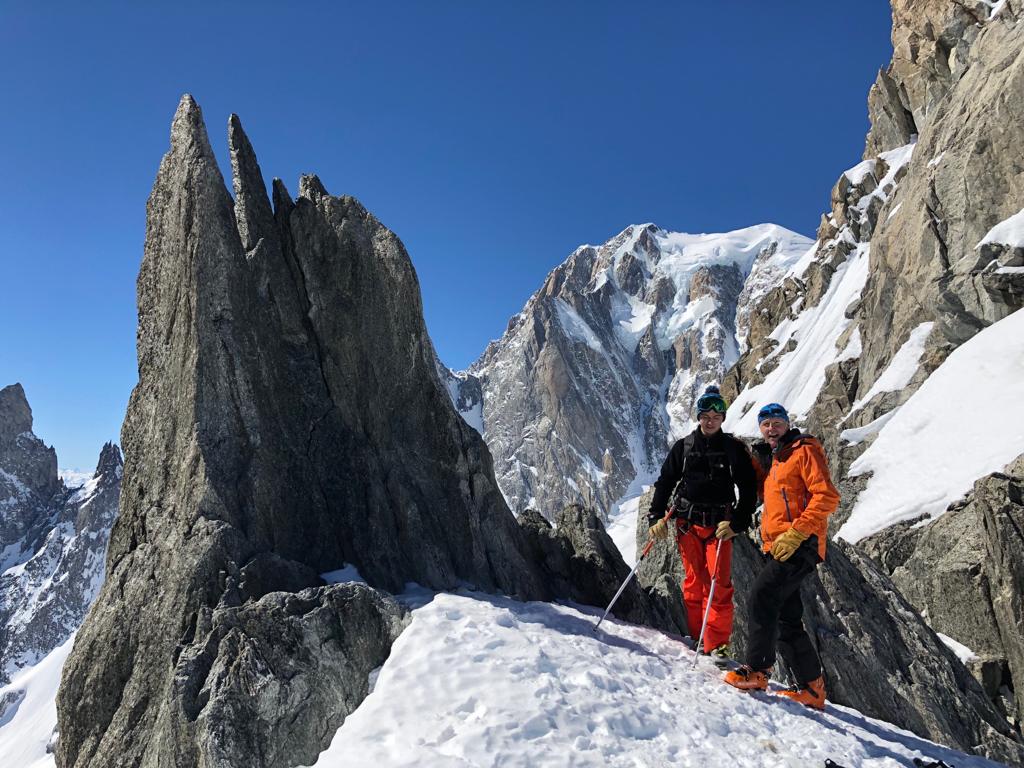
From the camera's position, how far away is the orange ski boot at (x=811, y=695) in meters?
9.05

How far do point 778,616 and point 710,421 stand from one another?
3072 millimetres

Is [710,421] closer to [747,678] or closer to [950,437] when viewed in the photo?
[747,678]


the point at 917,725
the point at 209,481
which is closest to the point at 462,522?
the point at 209,481

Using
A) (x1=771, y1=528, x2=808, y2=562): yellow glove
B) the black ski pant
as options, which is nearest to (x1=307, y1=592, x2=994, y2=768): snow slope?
the black ski pant

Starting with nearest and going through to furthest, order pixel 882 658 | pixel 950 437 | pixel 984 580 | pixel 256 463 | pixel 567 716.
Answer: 1. pixel 567 716
2. pixel 256 463
3. pixel 882 658
4. pixel 984 580
5. pixel 950 437

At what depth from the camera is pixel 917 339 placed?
44969 mm

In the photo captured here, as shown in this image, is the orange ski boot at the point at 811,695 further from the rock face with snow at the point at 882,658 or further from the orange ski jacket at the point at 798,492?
the rock face with snow at the point at 882,658

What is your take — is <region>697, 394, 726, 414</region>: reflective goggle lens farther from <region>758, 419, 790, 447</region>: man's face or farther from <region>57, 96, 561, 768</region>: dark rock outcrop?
<region>57, 96, 561, 768</region>: dark rock outcrop

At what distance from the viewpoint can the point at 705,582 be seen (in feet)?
35.9

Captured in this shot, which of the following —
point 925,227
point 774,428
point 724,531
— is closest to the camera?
point 774,428

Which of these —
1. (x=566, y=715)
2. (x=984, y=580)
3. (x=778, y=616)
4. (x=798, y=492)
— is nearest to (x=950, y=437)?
(x=984, y=580)

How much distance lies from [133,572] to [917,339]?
159 feet

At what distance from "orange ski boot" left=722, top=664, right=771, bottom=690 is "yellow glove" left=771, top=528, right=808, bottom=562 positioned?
1.71 meters

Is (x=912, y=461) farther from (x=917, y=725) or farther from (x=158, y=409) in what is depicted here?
(x=158, y=409)
